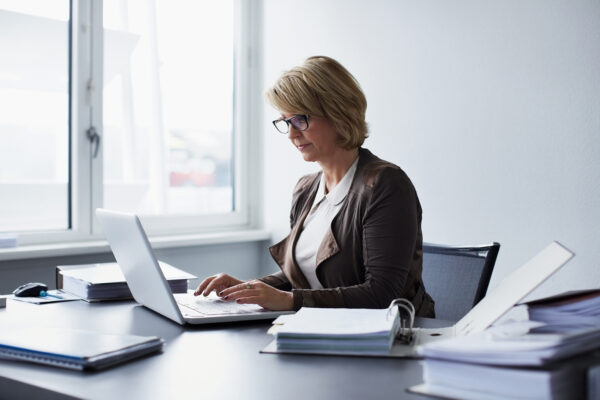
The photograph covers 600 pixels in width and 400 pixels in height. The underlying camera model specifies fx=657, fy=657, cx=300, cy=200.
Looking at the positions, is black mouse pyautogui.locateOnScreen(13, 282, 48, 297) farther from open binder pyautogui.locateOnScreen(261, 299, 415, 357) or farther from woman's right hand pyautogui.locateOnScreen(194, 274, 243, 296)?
open binder pyautogui.locateOnScreen(261, 299, 415, 357)

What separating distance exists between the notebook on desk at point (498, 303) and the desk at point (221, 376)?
0.12 feet

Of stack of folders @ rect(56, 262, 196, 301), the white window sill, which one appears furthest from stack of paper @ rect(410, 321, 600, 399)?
the white window sill

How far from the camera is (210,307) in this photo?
1.47 m

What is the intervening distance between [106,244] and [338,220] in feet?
4.21

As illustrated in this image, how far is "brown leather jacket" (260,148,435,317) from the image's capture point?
5.20ft

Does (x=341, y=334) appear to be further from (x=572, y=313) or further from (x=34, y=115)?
(x=34, y=115)

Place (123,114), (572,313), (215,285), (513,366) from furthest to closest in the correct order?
(123,114), (215,285), (572,313), (513,366)

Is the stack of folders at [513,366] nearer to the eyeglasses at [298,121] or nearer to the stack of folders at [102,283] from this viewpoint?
the stack of folders at [102,283]

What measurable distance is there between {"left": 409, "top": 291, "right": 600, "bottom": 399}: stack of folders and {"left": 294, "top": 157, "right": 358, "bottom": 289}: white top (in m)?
0.96

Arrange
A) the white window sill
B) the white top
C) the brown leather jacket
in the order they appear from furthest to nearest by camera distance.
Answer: the white window sill, the white top, the brown leather jacket

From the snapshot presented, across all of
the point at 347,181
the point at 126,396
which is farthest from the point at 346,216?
the point at 126,396

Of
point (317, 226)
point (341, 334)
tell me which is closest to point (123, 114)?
point (317, 226)

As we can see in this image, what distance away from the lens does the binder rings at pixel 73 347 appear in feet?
3.46

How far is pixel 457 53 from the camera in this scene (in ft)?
8.54
